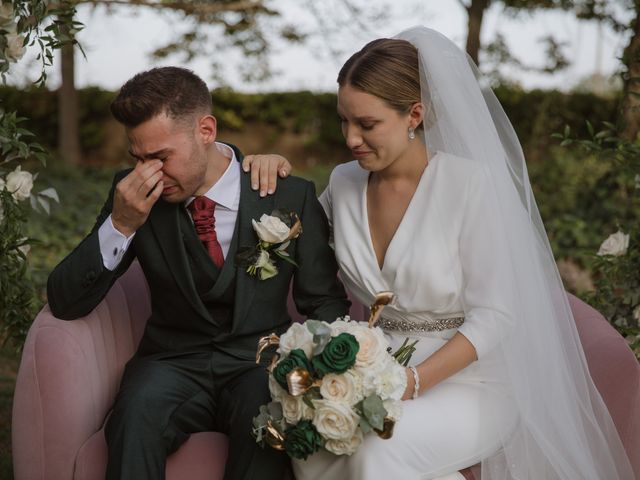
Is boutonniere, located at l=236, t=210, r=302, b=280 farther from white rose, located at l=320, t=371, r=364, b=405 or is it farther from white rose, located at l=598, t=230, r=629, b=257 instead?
white rose, located at l=598, t=230, r=629, b=257

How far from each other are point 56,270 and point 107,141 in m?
12.9

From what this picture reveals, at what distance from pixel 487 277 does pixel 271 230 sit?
86 centimetres

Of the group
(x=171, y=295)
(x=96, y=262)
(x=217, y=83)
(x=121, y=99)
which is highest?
(x=121, y=99)

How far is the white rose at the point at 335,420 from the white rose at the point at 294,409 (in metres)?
0.04

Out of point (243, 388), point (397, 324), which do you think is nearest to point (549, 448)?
point (397, 324)

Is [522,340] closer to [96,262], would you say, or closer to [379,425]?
[379,425]

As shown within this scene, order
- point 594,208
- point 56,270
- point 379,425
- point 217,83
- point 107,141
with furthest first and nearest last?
point 107,141
point 217,83
point 594,208
point 56,270
point 379,425

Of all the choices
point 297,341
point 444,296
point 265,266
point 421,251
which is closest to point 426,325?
point 444,296

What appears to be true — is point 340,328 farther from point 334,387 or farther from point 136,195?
point 136,195

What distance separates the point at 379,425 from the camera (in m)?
2.72

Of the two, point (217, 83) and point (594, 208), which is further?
point (217, 83)

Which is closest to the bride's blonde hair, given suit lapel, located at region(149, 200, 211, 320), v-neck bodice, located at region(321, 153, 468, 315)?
v-neck bodice, located at region(321, 153, 468, 315)

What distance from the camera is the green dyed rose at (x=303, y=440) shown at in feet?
9.04

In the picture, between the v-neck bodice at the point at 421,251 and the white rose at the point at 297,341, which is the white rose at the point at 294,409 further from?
the v-neck bodice at the point at 421,251
